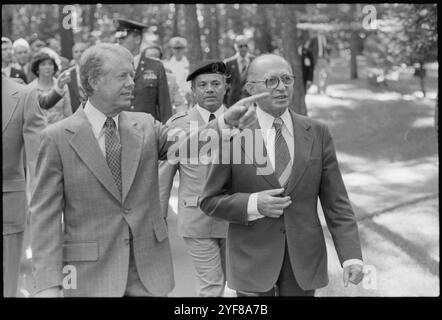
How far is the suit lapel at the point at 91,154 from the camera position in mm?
4246

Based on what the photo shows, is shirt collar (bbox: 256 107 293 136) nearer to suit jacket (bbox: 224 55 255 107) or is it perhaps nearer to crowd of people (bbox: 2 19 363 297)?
crowd of people (bbox: 2 19 363 297)

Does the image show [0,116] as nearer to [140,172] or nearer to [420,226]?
[140,172]

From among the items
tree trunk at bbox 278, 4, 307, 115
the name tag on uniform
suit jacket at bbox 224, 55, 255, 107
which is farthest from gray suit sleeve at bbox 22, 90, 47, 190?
tree trunk at bbox 278, 4, 307, 115

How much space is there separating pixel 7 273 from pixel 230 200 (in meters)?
2.26

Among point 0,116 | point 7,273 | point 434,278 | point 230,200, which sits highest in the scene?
point 0,116

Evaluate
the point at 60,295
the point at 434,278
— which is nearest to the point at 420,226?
the point at 434,278

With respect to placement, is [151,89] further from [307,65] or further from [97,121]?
[307,65]

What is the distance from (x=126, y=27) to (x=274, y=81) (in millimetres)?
4415

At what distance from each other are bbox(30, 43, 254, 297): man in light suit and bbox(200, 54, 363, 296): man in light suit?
1.37 feet

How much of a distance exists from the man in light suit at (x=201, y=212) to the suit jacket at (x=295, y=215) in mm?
1526

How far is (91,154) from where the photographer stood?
14.0 ft

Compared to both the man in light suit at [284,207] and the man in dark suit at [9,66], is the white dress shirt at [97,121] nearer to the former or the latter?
the man in light suit at [284,207]
